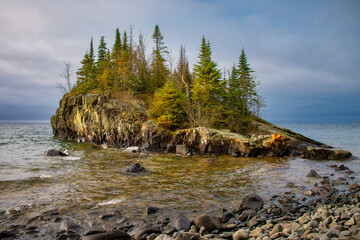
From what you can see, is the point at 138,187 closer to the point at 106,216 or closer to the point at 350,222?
the point at 106,216

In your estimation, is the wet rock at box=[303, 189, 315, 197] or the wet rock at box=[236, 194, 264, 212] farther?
the wet rock at box=[303, 189, 315, 197]

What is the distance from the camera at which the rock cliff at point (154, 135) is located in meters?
20.5

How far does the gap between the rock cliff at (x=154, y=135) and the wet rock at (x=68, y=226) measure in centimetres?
1631

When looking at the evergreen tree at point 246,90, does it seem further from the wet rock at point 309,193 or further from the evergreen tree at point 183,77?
the wet rock at point 309,193

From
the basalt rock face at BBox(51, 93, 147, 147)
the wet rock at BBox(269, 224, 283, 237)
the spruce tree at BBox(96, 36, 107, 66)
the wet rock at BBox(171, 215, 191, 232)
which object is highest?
the spruce tree at BBox(96, 36, 107, 66)

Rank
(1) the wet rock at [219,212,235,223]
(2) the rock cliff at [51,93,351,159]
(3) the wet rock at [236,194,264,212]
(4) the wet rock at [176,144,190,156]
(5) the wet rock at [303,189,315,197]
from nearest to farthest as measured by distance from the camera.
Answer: (1) the wet rock at [219,212,235,223] → (3) the wet rock at [236,194,264,212] → (5) the wet rock at [303,189,315,197] → (2) the rock cliff at [51,93,351,159] → (4) the wet rock at [176,144,190,156]

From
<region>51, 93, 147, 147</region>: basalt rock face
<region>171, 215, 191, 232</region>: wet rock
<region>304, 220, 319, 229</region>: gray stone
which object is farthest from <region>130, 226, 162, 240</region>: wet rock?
<region>51, 93, 147, 147</region>: basalt rock face

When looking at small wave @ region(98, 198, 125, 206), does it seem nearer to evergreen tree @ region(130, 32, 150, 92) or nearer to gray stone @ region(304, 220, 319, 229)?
gray stone @ region(304, 220, 319, 229)

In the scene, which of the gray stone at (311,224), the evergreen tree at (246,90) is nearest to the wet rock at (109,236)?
the gray stone at (311,224)

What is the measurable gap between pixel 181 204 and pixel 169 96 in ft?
64.8

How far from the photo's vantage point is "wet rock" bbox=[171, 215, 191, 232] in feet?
18.4

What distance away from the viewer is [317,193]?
28.2 feet

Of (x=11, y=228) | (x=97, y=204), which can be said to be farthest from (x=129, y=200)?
(x=11, y=228)

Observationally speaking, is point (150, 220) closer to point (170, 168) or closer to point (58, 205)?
point (58, 205)
